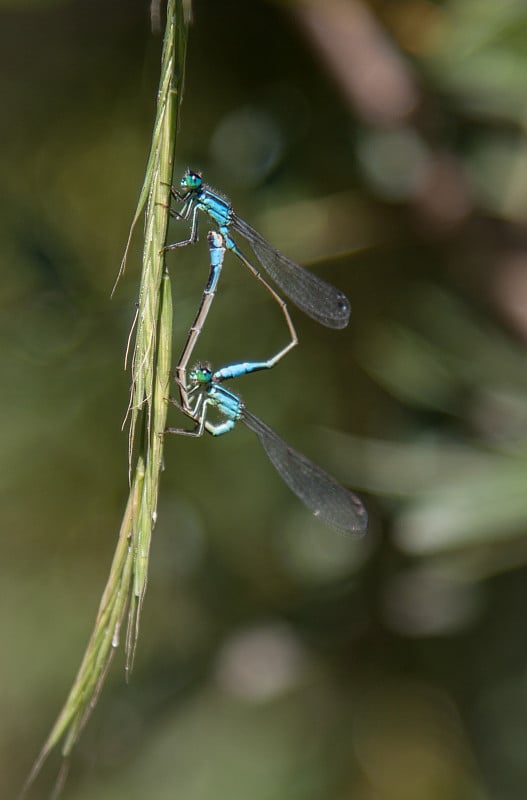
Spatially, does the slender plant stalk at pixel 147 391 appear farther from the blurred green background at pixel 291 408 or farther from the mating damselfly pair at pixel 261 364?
the blurred green background at pixel 291 408

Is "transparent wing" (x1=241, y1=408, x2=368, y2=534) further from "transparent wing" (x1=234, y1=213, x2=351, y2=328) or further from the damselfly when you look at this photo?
"transparent wing" (x1=234, y1=213, x2=351, y2=328)

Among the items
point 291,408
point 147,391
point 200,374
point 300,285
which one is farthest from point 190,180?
point 147,391

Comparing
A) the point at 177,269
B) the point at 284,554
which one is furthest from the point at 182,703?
the point at 177,269

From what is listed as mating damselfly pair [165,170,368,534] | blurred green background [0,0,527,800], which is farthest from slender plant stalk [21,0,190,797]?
blurred green background [0,0,527,800]

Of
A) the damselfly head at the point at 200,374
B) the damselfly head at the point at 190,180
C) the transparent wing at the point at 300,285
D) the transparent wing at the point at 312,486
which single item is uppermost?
the damselfly head at the point at 190,180

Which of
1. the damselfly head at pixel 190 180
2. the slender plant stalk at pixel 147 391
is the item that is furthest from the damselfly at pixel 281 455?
the slender plant stalk at pixel 147 391

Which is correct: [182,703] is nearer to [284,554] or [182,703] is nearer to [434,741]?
[284,554]
